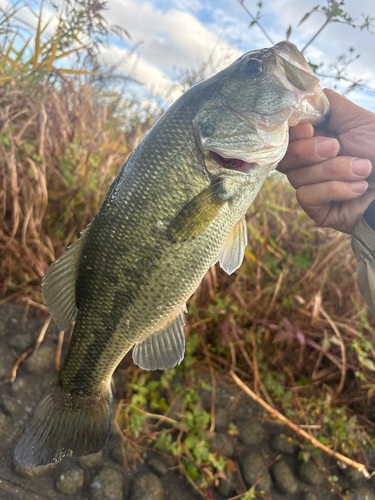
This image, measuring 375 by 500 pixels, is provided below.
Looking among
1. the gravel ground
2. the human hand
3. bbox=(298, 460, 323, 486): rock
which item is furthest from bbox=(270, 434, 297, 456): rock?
the human hand

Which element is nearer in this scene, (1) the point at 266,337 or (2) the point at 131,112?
(1) the point at 266,337

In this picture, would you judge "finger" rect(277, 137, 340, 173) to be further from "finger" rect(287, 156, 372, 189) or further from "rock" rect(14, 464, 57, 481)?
"rock" rect(14, 464, 57, 481)

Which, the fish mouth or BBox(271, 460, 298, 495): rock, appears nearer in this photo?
the fish mouth

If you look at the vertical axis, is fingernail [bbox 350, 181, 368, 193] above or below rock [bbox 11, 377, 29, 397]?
above

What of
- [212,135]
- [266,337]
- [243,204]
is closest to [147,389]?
[266,337]

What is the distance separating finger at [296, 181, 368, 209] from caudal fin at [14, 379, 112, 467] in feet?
4.52

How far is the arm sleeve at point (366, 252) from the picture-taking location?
1663 millimetres

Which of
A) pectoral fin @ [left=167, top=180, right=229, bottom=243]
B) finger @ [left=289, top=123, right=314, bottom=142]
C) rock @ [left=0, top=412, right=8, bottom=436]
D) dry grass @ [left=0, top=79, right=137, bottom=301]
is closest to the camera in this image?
pectoral fin @ [left=167, top=180, right=229, bottom=243]

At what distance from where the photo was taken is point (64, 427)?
54.7 inches

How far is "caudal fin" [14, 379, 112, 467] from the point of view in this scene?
4.34 feet

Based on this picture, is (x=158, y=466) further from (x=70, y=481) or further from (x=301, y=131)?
(x=301, y=131)

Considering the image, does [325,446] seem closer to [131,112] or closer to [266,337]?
[266,337]

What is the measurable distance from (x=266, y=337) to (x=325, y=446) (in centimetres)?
85

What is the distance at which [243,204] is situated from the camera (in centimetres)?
133
